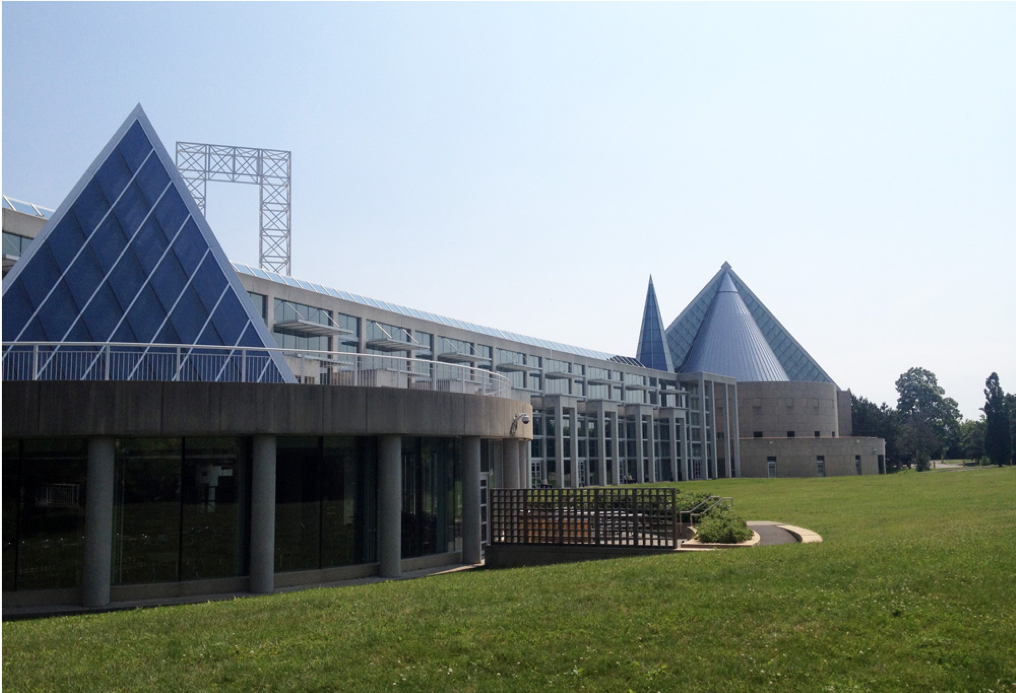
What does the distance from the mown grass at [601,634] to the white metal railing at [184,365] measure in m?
6.69

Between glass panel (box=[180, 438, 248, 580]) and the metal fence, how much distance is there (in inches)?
323

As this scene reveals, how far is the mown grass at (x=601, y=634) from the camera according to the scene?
1151 centimetres

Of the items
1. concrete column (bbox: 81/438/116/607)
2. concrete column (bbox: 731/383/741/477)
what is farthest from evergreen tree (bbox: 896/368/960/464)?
concrete column (bbox: 81/438/116/607)

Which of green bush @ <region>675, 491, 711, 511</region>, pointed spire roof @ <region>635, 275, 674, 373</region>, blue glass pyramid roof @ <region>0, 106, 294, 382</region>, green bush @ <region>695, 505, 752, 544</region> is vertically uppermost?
pointed spire roof @ <region>635, 275, 674, 373</region>

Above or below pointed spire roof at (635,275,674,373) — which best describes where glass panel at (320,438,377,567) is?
below

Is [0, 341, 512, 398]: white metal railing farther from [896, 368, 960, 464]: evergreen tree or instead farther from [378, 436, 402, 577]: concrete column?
[896, 368, 960, 464]: evergreen tree

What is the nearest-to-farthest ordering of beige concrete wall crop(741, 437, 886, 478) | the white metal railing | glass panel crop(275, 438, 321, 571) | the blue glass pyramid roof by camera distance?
the white metal railing, glass panel crop(275, 438, 321, 571), the blue glass pyramid roof, beige concrete wall crop(741, 437, 886, 478)

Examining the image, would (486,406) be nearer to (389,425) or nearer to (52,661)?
(389,425)

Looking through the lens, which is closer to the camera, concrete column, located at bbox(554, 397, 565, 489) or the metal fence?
the metal fence

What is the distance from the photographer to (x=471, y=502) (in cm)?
2539

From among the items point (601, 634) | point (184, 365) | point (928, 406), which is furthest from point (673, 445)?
point (928, 406)

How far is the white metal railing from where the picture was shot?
67.9 ft

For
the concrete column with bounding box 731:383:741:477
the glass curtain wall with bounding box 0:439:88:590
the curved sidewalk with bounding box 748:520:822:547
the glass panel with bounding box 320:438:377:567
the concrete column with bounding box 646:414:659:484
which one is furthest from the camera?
the concrete column with bounding box 731:383:741:477

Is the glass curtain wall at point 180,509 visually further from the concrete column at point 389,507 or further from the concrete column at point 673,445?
the concrete column at point 673,445
